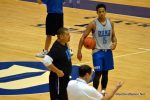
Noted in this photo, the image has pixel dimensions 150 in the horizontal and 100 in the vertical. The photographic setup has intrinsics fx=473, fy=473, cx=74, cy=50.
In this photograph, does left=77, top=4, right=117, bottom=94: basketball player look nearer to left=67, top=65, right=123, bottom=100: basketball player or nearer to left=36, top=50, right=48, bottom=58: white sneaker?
left=67, top=65, right=123, bottom=100: basketball player

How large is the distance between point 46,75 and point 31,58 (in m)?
1.52

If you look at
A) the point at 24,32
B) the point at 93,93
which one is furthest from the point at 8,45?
the point at 93,93

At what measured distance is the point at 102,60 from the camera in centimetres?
824

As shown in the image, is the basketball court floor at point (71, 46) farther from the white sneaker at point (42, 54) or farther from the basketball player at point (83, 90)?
the basketball player at point (83, 90)

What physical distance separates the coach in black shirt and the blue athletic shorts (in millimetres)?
1103

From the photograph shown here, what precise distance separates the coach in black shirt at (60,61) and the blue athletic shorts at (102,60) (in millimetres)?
1103

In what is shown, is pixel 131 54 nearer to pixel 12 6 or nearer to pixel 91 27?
pixel 91 27

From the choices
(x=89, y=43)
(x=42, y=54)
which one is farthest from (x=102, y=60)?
(x=42, y=54)

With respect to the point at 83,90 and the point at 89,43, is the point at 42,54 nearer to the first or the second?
the point at 89,43

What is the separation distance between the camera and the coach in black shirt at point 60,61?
22.5 ft

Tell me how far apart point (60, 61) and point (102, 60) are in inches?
54.1

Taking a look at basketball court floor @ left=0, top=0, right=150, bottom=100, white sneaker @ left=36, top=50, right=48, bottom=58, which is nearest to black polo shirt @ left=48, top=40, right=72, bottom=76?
basketball court floor @ left=0, top=0, right=150, bottom=100

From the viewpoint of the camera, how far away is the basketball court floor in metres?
9.29

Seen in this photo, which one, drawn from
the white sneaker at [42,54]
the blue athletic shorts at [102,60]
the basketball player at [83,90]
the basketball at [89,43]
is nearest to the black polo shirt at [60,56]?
the basketball at [89,43]
